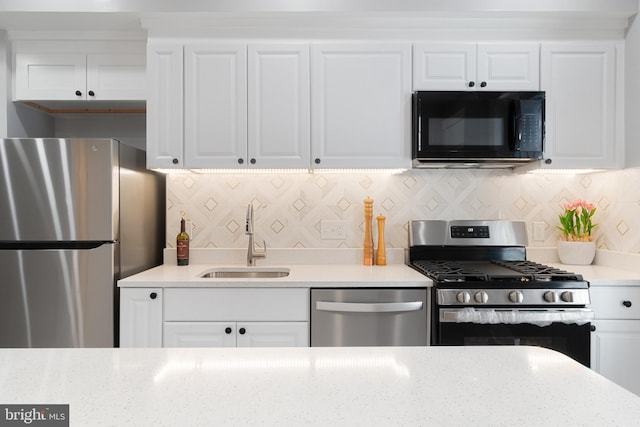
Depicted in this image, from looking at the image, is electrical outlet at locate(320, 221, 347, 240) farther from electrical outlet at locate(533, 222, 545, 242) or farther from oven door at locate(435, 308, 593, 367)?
electrical outlet at locate(533, 222, 545, 242)

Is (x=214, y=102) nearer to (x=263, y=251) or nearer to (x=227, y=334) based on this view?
(x=263, y=251)

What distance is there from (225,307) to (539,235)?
6.60 ft

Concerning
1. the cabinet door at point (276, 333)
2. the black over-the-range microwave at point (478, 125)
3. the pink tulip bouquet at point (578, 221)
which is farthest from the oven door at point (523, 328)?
the black over-the-range microwave at point (478, 125)

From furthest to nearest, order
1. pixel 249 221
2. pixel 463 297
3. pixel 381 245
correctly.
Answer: pixel 381 245, pixel 249 221, pixel 463 297

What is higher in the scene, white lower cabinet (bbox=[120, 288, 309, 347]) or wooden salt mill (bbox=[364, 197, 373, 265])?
wooden salt mill (bbox=[364, 197, 373, 265])

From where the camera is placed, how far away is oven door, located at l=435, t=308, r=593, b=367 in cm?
192

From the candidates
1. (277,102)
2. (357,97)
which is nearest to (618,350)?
(357,97)

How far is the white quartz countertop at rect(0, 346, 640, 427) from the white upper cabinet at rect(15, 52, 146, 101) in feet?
6.44

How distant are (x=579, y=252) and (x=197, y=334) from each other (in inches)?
88.4

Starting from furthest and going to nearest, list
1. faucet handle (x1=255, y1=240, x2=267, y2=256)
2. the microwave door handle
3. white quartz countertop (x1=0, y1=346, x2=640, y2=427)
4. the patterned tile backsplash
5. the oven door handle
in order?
1. the patterned tile backsplash
2. faucet handle (x1=255, y1=240, x2=267, y2=256)
3. the microwave door handle
4. the oven door handle
5. white quartz countertop (x1=0, y1=346, x2=640, y2=427)

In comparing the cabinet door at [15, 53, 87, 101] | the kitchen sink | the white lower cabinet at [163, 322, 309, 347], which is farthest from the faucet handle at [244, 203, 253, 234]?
the cabinet door at [15, 53, 87, 101]

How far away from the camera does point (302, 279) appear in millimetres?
2051

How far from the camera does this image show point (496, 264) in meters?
2.41

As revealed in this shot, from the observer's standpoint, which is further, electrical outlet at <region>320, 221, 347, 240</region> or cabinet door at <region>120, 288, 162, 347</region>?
electrical outlet at <region>320, 221, 347, 240</region>
